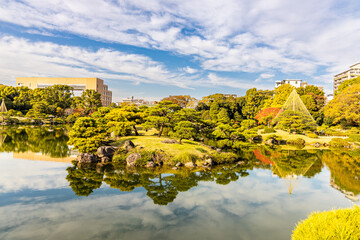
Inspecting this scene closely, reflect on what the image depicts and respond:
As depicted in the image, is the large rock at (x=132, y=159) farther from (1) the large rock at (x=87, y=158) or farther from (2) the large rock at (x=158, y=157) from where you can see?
(1) the large rock at (x=87, y=158)

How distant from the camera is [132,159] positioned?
47.7 ft

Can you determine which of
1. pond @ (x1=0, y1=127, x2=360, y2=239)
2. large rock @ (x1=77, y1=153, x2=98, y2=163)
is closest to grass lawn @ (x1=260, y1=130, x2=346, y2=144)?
pond @ (x1=0, y1=127, x2=360, y2=239)

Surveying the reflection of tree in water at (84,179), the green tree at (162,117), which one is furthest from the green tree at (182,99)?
the reflection of tree in water at (84,179)

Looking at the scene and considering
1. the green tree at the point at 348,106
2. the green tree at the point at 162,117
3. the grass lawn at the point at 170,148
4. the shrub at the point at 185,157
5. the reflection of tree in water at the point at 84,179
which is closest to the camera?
the reflection of tree in water at the point at 84,179

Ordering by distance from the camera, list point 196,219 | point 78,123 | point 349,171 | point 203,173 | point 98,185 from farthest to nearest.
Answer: point 78,123 → point 349,171 → point 203,173 → point 98,185 → point 196,219

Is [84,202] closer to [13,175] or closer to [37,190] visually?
[37,190]

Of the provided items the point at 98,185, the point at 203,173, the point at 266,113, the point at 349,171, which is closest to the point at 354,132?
the point at 266,113

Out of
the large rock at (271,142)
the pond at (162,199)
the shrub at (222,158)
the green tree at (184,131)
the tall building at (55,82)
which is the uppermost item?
the tall building at (55,82)

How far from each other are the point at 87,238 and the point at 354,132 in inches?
1383

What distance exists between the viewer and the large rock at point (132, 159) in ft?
47.1

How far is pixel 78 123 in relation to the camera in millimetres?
15594

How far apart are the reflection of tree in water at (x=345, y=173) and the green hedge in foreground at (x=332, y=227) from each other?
7107mm

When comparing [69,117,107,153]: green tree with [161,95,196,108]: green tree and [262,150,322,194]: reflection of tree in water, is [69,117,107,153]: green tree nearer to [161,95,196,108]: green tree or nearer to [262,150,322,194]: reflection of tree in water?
[262,150,322,194]: reflection of tree in water

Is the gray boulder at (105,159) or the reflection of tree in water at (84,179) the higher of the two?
the gray boulder at (105,159)
